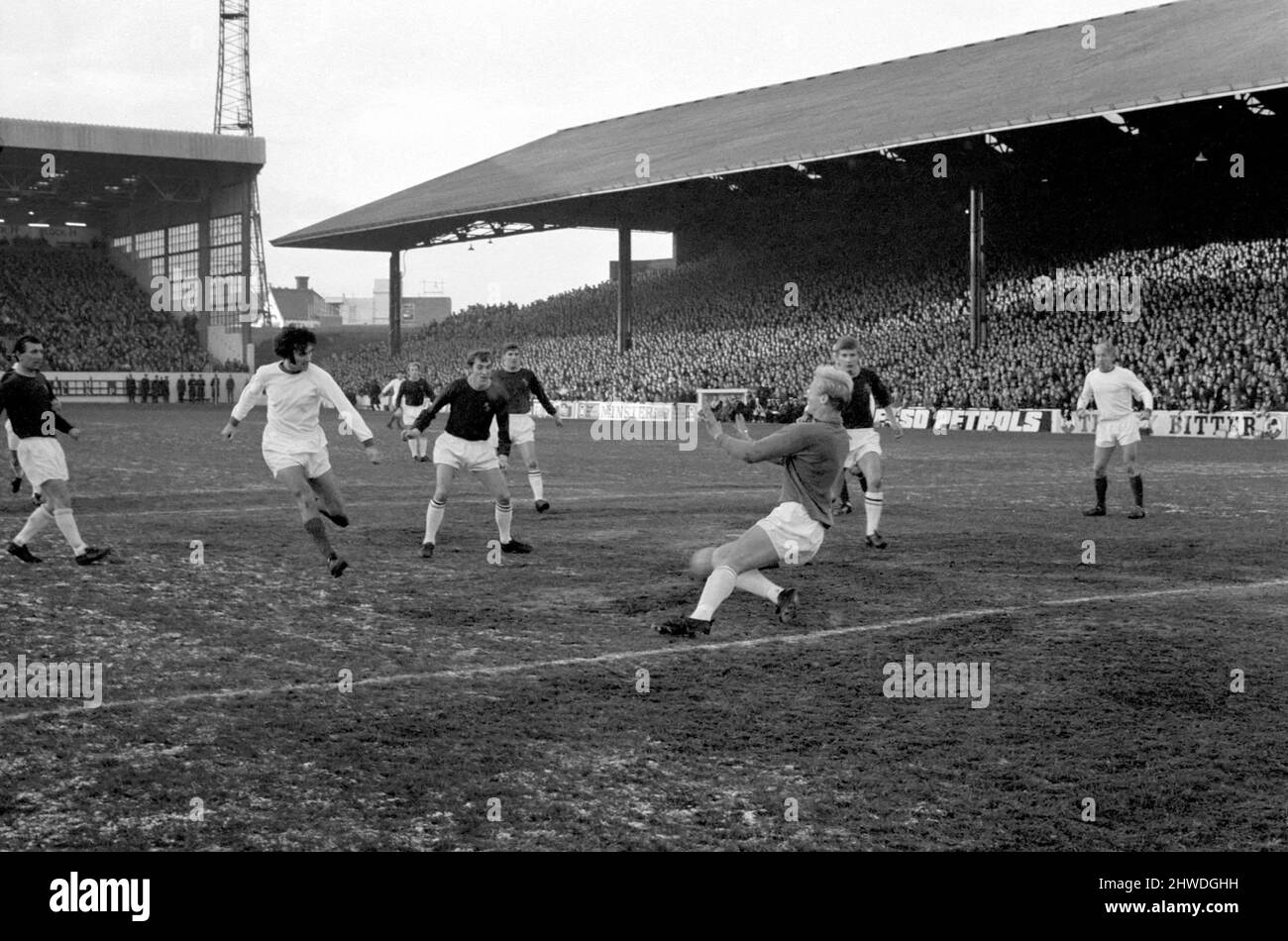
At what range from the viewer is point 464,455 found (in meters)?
12.1

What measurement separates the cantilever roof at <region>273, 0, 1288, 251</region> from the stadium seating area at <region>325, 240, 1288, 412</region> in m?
6.01

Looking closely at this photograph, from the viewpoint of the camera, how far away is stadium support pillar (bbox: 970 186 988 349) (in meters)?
37.2

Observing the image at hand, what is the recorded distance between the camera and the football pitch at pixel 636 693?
16.8 ft

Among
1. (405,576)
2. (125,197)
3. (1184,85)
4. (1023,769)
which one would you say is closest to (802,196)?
(1184,85)

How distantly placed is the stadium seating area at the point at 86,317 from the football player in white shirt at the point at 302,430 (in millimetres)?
52729

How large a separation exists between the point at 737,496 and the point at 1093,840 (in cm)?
1249

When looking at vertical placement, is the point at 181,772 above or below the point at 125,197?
below

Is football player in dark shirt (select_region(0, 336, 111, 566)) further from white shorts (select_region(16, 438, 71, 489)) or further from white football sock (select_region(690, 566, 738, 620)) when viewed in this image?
white football sock (select_region(690, 566, 738, 620))

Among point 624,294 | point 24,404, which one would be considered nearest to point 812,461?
point 24,404

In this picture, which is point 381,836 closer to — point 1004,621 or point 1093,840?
point 1093,840

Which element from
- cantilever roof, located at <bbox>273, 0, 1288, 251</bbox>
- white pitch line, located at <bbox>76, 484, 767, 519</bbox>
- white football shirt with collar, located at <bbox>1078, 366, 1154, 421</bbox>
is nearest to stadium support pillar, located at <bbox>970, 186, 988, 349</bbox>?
cantilever roof, located at <bbox>273, 0, 1288, 251</bbox>

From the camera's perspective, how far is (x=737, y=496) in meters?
17.3

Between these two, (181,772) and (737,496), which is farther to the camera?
(737,496)

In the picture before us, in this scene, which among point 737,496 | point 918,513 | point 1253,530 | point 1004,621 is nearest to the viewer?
point 1004,621
